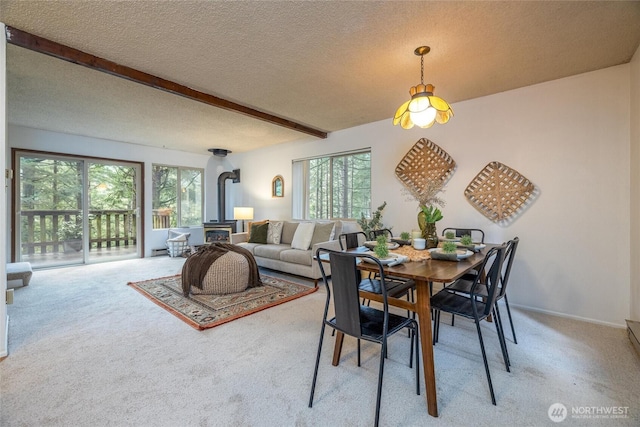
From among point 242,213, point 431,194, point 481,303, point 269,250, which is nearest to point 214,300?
point 269,250

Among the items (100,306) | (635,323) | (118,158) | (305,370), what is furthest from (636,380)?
(118,158)

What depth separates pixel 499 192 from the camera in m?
3.10

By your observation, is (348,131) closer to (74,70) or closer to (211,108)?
(211,108)

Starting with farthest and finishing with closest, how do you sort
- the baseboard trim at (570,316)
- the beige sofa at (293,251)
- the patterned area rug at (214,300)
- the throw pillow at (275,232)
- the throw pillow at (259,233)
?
the throw pillow at (259,233), the throw pillow at (275,232), the beige sofa at (293,251), the patterned area rug at (214,300), the baseboard trim at (570,316)

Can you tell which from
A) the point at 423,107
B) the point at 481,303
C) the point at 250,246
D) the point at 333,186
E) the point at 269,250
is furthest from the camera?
the point at 333,186

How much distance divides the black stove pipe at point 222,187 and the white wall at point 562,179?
4.57 m

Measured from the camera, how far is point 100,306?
9.70 feet

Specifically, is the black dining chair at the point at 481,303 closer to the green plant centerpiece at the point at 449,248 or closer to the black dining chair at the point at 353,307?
the green plant centerpiece at the point at 449,248

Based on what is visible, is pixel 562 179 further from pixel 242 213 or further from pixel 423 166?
pixel 242 213

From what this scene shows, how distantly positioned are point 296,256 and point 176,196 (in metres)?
3.87

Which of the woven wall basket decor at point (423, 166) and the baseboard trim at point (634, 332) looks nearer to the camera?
the baseboard trim at point (634, 332)

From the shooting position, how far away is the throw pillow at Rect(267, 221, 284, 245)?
15.5 ft

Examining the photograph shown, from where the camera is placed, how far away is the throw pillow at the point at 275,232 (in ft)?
15.5

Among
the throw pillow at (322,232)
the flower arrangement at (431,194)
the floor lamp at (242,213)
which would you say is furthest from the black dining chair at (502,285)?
the floor lamp at (242,213)
